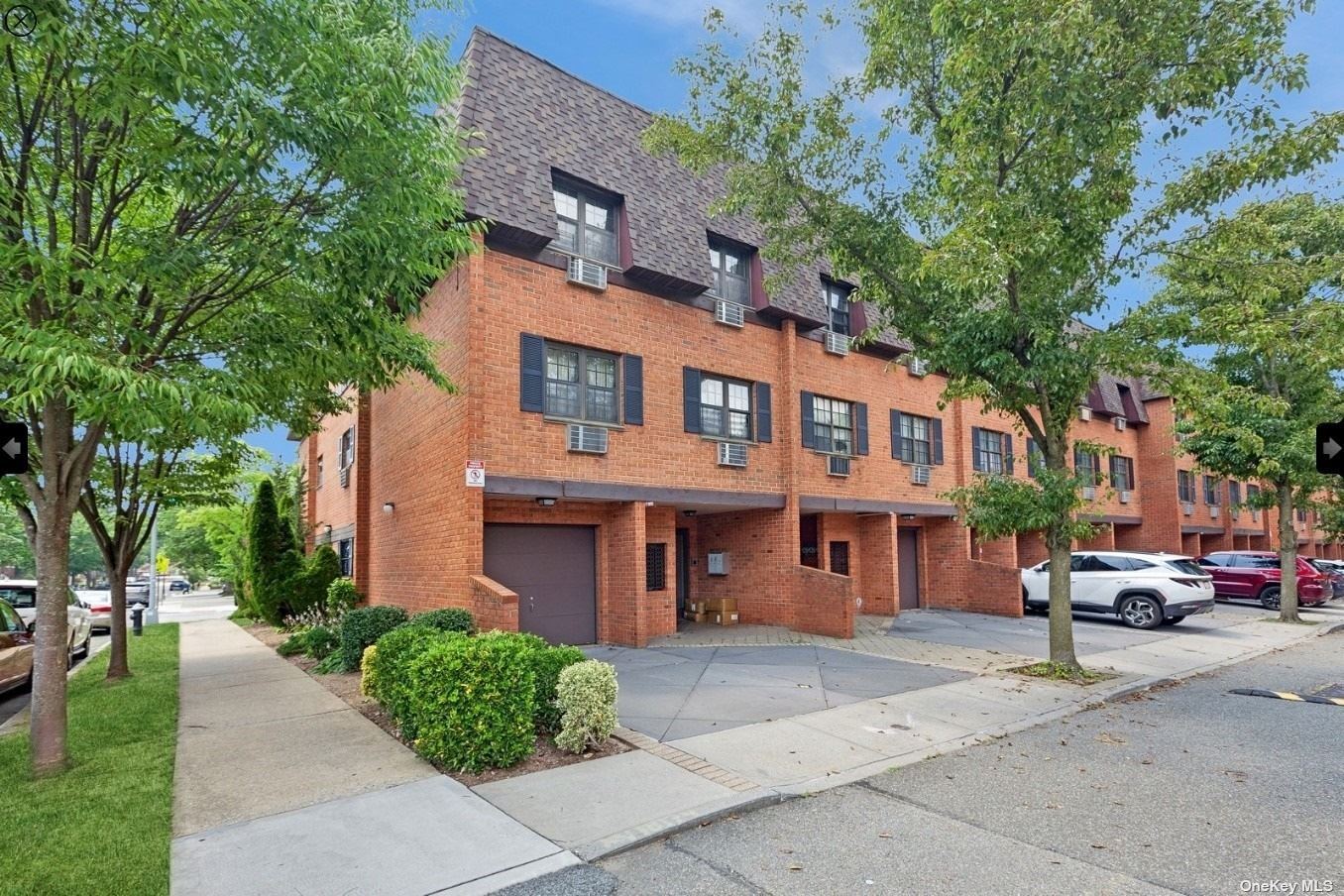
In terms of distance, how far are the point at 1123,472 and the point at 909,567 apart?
14450 mm

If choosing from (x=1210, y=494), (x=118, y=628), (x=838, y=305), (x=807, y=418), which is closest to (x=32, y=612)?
(x=118, y=628)

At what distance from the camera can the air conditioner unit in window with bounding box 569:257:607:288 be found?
42.3 feet

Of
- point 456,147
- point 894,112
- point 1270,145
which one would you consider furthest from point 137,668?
point 1270,145

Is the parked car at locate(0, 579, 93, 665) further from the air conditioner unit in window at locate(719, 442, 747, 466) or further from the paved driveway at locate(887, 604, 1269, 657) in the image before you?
the paved driveway at locate(887, 604, 1269, 657)

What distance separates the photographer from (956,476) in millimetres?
20891

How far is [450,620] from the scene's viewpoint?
10.2 metres

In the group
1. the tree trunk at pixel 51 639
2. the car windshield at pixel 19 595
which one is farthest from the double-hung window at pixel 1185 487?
the car windshield at pixel 19 595

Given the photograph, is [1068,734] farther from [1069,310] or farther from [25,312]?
[25,312]

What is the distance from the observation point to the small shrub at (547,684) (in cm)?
716

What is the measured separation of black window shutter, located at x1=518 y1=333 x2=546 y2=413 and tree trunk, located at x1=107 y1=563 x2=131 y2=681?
261 inches

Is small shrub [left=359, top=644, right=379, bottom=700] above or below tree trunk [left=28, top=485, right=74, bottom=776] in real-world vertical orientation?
below

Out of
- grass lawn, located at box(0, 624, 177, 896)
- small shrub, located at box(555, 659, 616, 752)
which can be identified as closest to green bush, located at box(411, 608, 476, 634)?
grass lawn, located at box(0, 624, 177, 896)

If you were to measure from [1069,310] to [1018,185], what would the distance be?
2.01 meters

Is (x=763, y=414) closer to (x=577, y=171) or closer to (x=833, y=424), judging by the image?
(x=833, y=424)
